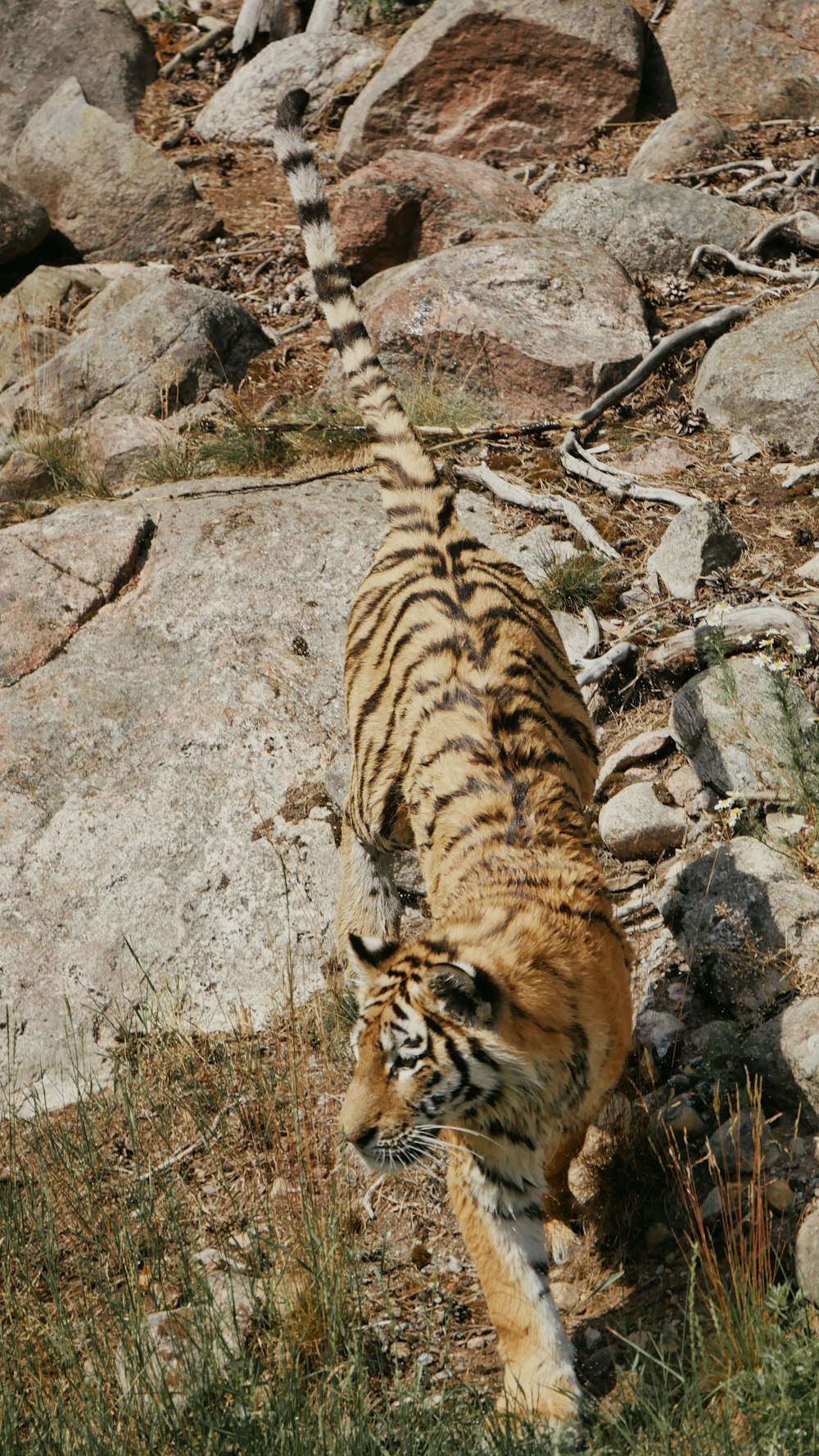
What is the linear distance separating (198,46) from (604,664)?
36.9 ft

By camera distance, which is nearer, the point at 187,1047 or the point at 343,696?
the point at 187,1047

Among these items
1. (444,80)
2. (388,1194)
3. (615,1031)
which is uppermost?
(444,80)

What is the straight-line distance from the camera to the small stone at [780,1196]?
140 inches

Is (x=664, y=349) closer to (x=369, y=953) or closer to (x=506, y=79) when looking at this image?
(x=506, y=79)

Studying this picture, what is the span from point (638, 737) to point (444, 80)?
7.72 meters

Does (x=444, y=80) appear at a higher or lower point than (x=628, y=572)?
higher

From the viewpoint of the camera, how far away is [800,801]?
4.43 m

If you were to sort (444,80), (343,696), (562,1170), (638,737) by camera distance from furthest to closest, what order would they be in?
(444,80), (343,696), (638,737), (562,1170)

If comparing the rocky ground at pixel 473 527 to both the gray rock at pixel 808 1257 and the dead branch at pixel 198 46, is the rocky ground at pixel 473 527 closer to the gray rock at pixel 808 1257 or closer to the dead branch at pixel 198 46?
the gray rock at pixel 808 1257

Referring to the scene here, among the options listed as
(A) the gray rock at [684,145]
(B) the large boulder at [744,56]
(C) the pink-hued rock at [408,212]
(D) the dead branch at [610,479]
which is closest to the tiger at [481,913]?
(D) the dead branch at [610,479]

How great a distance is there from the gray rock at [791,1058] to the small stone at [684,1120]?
0.21m

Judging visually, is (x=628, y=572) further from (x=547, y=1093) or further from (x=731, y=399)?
(x=547, y=1093)

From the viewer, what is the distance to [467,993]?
299cm

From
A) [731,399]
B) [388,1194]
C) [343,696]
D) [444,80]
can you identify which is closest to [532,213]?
[444,80]
